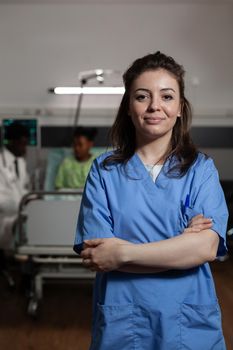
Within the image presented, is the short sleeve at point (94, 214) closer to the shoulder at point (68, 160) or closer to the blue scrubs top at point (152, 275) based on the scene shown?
the blue scrubs top at point (152, 275)

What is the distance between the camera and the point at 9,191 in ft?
13.4

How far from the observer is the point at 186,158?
129cm

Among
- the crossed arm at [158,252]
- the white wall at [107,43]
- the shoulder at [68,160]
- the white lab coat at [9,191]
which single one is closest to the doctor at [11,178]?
the white lab coat at [9,191]

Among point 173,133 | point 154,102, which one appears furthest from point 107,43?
point 154,102

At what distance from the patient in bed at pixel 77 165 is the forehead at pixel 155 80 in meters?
2.83

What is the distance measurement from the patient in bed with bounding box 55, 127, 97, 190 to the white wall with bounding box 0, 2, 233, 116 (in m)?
0.62

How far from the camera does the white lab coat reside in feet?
12.6

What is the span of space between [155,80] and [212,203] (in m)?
0.36

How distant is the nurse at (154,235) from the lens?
1162 mm

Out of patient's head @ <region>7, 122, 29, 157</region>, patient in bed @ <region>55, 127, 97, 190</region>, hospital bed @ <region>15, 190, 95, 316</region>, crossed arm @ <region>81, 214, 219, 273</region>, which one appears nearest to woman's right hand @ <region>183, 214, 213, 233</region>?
crossed arm @ <region>81, 214, 219, 273</region>

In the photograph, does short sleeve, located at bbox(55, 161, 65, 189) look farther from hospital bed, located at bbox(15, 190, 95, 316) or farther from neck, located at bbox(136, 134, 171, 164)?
neck, located at bbox(136, 134, 171, 164)

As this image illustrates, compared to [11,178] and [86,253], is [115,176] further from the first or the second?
[11,178]

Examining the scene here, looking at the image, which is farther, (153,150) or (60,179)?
(60,179)

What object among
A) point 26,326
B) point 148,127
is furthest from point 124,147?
point 26,326
